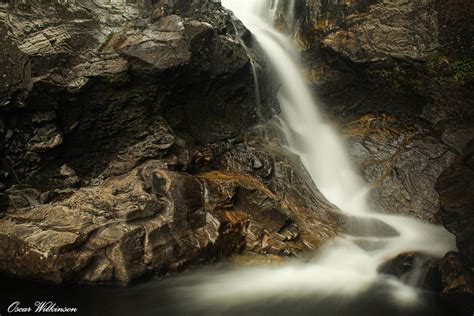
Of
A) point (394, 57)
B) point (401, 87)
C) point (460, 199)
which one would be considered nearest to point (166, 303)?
point (460, 199)

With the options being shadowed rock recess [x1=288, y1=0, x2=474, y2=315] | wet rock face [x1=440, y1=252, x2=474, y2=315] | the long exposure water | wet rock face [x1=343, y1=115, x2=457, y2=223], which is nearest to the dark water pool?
the long exposure water

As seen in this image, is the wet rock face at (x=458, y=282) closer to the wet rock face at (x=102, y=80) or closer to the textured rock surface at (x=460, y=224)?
the textured rock surface at (x=460, y=224)

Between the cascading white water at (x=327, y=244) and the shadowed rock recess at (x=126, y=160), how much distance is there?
2.29 ft

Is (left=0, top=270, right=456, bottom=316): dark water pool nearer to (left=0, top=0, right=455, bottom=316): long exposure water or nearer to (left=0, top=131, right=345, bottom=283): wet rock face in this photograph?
(left=0, top=0, right=455, bottom=316): long exposure water

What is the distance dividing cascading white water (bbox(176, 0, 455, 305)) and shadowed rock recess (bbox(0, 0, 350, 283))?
698 millimetres

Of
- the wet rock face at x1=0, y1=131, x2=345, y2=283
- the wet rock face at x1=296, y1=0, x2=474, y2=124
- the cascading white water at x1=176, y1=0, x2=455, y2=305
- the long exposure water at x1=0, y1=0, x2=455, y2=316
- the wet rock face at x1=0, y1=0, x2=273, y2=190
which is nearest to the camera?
the long exposure water at x1=0, y1=0, x2=455, y2=316

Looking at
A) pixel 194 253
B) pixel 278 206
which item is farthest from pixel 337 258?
pixel 194 253

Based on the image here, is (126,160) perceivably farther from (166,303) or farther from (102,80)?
(166,303)

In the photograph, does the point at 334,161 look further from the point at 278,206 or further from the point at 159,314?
the point at 159,314
